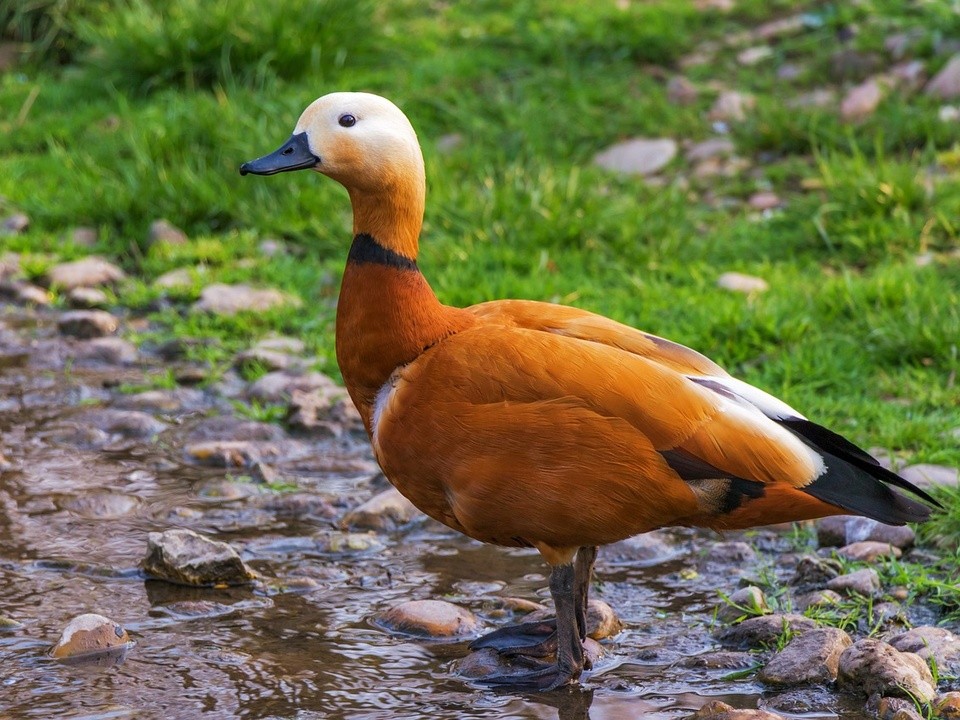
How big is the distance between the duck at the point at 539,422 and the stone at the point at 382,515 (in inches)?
33.6

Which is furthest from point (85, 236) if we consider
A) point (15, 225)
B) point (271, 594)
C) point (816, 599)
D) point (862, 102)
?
point (816, 599)

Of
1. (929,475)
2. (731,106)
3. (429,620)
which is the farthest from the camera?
(731,106)

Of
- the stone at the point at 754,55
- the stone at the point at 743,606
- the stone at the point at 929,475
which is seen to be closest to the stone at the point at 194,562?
the stone at the point at 743,606

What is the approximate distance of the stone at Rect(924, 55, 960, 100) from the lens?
271 inches

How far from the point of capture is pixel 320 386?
5.12 metres

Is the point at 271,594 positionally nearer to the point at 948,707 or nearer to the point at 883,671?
the point at 883,671

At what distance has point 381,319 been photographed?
3.24 meters

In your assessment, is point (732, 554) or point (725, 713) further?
point (732, 554)

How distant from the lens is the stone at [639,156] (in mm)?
7020

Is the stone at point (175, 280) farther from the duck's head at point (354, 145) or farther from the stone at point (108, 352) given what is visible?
the duck's head at point (354, 145)

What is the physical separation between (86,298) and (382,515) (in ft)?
8.34

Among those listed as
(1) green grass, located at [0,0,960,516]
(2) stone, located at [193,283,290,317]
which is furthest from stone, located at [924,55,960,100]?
(2) stone, located at [193,283,290,317]

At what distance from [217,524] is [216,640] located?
0.79 meters

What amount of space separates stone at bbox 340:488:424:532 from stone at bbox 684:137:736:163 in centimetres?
349
